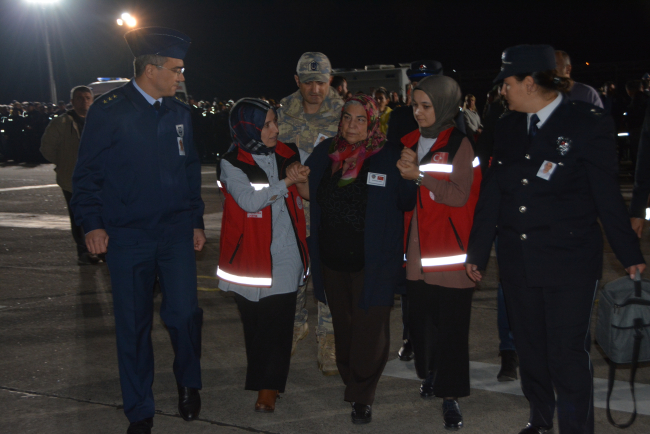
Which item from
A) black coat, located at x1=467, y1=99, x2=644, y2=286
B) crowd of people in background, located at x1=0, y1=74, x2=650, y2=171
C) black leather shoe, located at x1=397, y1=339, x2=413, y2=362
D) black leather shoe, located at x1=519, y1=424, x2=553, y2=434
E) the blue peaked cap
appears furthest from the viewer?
crowd of people in background, located at x1=0, y1=74, x2=650, y2=171

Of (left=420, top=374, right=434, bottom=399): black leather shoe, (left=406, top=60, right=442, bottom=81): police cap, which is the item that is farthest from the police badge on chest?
(left=406, top=60, right=442, bottom=81): police cap

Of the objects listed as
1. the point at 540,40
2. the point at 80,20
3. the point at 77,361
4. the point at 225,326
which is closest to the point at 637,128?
the point at 225,326

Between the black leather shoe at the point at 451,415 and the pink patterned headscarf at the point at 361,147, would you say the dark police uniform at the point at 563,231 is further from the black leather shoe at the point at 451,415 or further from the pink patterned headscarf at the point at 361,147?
the pink patterned headscarf at the point at 361,147

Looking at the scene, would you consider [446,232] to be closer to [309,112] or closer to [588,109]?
[588,109]

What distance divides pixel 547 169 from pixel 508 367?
69.8 inches

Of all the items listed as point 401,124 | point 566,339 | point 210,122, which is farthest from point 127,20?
point 566,339

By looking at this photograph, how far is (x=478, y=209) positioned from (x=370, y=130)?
79cm

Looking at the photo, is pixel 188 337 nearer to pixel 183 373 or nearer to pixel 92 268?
pixel 183 373

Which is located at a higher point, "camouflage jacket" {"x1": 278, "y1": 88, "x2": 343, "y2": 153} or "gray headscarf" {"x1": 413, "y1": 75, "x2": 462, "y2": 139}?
"gray headscarf" {"x1": 413, "y1": 75, "x2": 462, "y2": 139}

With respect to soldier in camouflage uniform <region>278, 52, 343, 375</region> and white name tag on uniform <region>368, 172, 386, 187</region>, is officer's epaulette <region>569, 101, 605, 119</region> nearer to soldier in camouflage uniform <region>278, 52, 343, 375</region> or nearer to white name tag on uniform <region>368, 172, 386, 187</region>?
white name tag on uniform <region>368, 172, 386, 187</region>

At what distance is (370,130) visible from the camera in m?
3.74

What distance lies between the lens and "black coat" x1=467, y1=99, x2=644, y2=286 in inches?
116

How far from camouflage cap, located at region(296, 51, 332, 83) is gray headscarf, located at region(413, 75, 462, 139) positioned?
132 centimetres

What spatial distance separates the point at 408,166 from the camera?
11.3 feet
